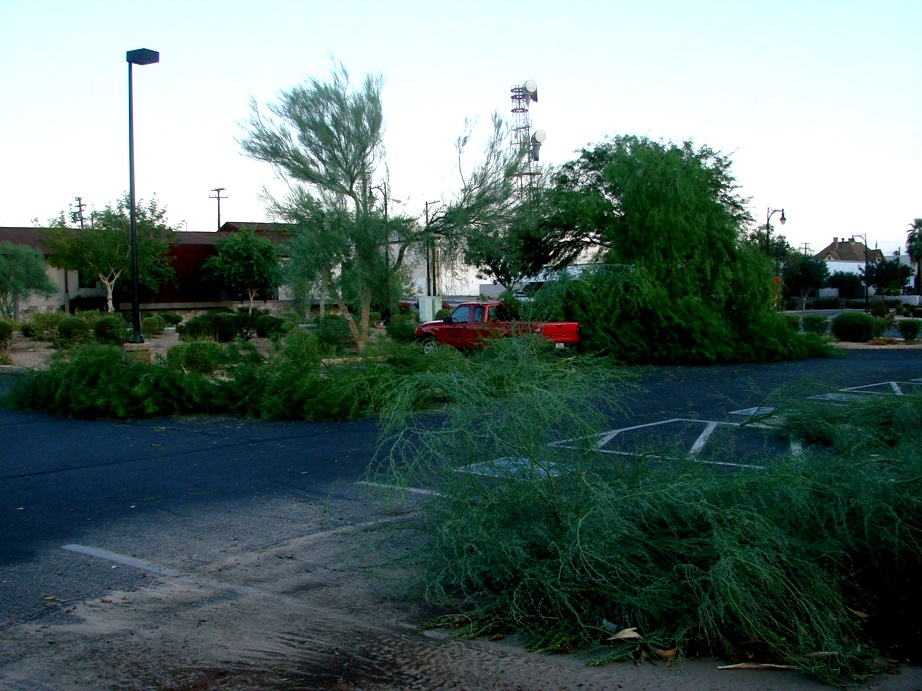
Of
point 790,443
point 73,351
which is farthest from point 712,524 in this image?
point 73,351

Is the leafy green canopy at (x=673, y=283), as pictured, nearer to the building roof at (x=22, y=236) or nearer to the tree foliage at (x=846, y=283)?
the building roof at (x=22, y=236)

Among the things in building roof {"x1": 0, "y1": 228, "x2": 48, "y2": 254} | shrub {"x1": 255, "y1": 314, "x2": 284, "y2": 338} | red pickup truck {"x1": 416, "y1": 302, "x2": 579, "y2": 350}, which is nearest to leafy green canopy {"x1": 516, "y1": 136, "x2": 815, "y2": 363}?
red pickup truck {"x1": 416, "y1": 302, "x2": 579, "y2": 350}

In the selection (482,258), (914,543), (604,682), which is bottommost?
(604,682)

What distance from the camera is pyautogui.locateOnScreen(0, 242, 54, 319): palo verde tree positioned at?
37.9 meters

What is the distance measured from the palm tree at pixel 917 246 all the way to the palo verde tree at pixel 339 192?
75.8 meters

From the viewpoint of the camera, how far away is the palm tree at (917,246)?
86.4m

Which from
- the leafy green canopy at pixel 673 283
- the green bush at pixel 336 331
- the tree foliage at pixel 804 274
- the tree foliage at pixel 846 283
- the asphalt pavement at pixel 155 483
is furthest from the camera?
the tree foliage at pixel 846 283

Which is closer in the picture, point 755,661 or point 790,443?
point 755,661

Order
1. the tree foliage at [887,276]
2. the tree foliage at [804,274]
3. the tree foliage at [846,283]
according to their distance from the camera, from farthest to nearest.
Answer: the tree foliage at [846,283] → the tree foliage at [887,276] → the tree foliage at [804,274]

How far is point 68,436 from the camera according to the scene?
12375 millimetres

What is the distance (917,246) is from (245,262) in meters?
70.0

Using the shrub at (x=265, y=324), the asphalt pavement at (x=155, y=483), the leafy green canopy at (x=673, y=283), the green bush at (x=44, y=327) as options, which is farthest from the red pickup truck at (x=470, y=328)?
the green bush at (x=44, y=327)

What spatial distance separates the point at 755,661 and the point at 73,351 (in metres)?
14.0

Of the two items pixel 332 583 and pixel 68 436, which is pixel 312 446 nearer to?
pixel 68 436
